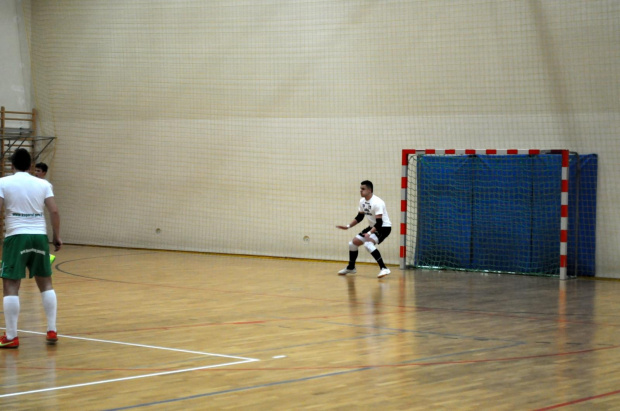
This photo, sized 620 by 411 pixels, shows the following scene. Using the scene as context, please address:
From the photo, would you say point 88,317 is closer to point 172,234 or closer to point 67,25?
point 172,234

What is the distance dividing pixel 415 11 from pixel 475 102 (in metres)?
2.27

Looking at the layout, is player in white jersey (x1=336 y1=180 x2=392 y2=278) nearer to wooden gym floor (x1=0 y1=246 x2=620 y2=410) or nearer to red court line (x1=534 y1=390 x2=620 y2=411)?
wooden gym floor (x1=0 y1=246 x2=620 y2=410)

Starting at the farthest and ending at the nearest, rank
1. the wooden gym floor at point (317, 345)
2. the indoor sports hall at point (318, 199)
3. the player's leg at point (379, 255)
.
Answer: the player's leg at point (379, 255)
the indoor sports hall at point (318, 199)
the wooden gym floor at point (317, 345)

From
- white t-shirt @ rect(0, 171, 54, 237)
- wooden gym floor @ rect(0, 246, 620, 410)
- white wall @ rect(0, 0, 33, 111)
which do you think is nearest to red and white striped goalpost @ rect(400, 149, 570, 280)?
wooden gym floor @ rect(0, 246, 620, 410)

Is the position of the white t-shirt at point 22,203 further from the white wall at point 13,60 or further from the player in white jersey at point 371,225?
the white wall at point 13,60

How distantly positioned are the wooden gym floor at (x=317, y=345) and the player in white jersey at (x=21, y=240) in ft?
1.16

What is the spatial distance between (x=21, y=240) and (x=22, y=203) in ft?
1.16

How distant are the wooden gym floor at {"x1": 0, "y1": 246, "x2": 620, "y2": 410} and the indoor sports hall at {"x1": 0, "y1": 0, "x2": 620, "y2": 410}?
0.14 ft

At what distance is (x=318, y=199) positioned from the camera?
1812 centimetres

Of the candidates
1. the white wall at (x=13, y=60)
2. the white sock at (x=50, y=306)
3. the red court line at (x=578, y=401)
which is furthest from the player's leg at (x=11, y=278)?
the white wall at (x=13, y=60)

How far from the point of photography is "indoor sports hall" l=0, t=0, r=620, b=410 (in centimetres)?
703

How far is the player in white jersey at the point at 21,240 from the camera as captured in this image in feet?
25.6

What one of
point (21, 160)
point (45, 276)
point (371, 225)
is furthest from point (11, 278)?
point (371, 225)

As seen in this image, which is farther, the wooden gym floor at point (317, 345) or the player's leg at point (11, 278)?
the player's leg at point (11, 278)
